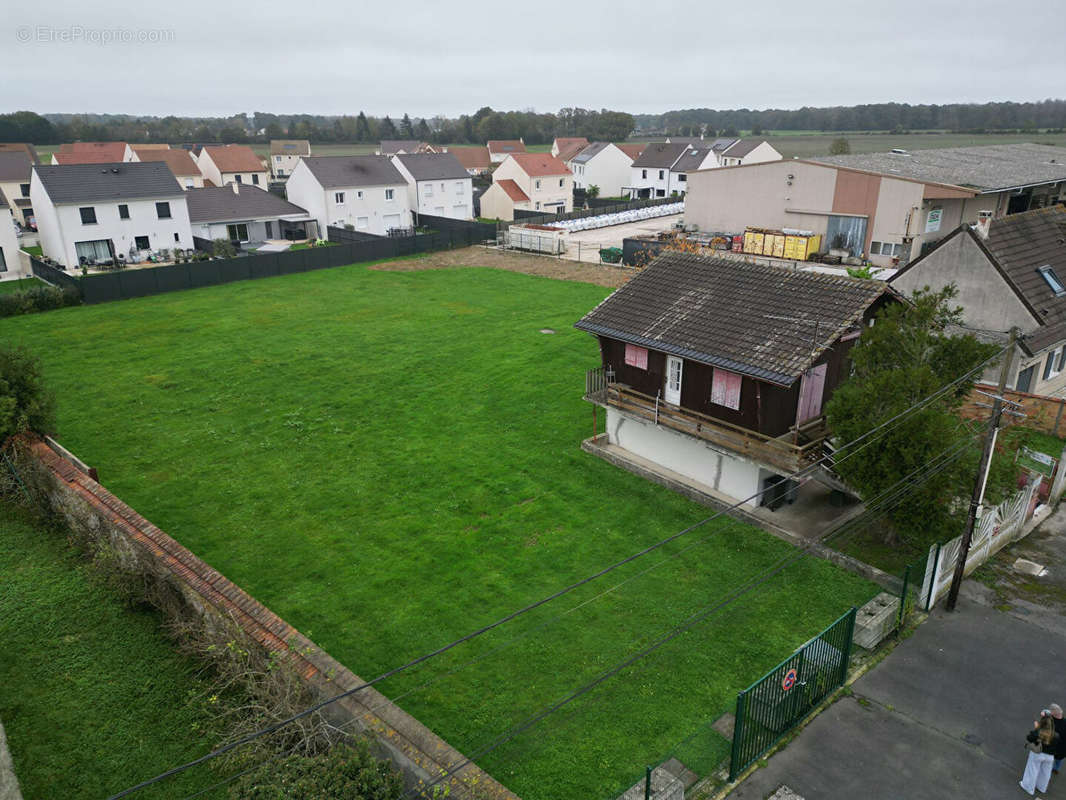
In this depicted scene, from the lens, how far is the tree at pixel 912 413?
1564 centimetres

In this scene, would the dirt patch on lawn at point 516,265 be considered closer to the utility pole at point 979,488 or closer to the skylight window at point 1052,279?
the skylight window at point 1052,279

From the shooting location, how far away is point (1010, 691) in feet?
44.3

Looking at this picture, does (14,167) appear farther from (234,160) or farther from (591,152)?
(591,152)

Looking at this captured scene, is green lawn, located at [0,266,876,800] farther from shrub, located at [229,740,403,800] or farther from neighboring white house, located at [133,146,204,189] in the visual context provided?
neighboring white house, located at [133,146,204,189]

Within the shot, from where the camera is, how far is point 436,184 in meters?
70.1

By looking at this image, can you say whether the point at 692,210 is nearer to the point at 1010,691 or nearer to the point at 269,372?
the point at 269,372

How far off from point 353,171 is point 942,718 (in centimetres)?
6241

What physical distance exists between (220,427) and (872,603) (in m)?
21.4

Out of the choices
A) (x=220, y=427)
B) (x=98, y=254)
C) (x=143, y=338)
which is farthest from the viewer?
(x=98, y=254)

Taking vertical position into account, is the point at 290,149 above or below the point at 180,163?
above

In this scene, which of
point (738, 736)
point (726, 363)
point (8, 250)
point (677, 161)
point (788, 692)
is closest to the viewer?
point (738, 736)

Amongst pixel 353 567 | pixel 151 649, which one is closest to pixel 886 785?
pixel 353 567

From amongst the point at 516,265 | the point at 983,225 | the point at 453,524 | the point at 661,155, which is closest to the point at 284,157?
the point at 661,155

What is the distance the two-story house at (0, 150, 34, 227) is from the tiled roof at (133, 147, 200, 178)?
1435 cm
